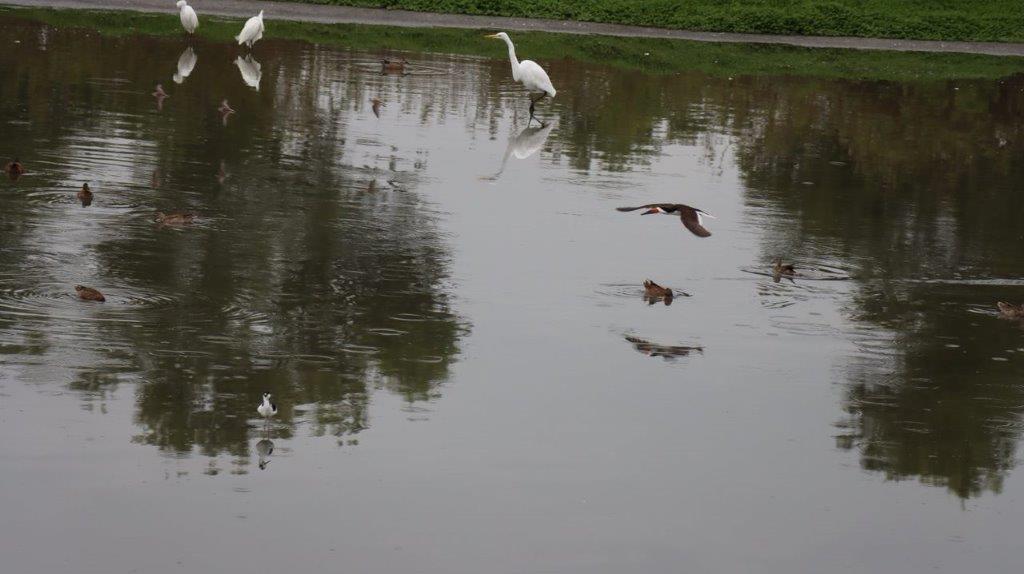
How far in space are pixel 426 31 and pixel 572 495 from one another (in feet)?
88.6

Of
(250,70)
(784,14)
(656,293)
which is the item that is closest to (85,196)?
(656,293)

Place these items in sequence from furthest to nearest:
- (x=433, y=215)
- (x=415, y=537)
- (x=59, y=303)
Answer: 1. (x=433, y=215)
2. (x=59, y=303)
3. (x=415, y=537)

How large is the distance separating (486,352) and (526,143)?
30.8 ft

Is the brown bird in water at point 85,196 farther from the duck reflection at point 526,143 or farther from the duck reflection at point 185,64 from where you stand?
the duck reflection at point 185,64

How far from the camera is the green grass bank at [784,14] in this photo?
3844 centimetres

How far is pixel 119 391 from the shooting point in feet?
29.2

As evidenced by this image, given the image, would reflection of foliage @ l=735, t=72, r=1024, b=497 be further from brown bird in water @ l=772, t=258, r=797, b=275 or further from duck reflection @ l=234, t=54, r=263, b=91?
duck reflection @ l=234, t=54, r=263, b=91

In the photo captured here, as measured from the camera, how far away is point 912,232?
15547 mm

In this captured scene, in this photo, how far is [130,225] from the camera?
42.8ft

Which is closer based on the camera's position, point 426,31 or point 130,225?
point 130,225

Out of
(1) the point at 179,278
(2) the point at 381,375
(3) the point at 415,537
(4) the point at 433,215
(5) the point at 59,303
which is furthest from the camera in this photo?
(4) the point at 433,215

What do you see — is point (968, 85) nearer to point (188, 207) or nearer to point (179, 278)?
point (188, 207)

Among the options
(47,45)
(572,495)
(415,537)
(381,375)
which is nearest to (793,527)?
(572,495)

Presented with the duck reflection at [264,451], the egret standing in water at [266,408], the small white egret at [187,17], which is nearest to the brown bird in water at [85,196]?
the egret standing in water at [266,408]
